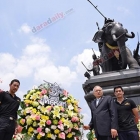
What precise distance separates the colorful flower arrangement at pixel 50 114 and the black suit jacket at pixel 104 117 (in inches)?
10.3

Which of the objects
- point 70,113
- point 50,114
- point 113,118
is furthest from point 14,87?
point 113,118

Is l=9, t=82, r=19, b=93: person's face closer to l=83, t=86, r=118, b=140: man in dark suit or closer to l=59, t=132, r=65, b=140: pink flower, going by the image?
l=59, t=132, r=65, b=140: pink flower

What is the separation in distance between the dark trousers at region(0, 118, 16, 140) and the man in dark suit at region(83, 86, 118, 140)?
3.74 ft

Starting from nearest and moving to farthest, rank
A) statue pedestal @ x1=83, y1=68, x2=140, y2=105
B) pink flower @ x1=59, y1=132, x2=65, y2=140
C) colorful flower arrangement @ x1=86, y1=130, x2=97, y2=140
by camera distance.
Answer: pink flower @ x1=59, y1=132, x2=65, y2=140 < colorful flower arrangement @ x1=86, y1=130, x2=97, y2=140 < statue pedestal @ x1=83, y1=68, x2=140, y2=105

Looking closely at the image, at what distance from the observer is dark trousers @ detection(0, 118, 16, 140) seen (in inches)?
171

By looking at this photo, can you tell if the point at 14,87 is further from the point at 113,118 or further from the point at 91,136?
the point at 91,136

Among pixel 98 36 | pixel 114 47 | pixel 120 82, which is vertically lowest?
pixel 120 82

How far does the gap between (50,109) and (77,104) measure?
529 millimetres

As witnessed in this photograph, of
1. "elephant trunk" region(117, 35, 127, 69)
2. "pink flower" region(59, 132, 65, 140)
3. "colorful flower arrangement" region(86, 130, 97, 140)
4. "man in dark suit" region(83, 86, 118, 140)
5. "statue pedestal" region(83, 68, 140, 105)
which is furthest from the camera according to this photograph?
"elephant trunk" region(117, 35, 127, 69)

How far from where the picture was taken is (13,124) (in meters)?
4.49

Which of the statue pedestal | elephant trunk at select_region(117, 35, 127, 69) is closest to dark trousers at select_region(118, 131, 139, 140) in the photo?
the statue pedestal

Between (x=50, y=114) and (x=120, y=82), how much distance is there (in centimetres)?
529

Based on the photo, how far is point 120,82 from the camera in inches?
363

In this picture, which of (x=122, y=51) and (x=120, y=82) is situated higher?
(x=122, y=51)
